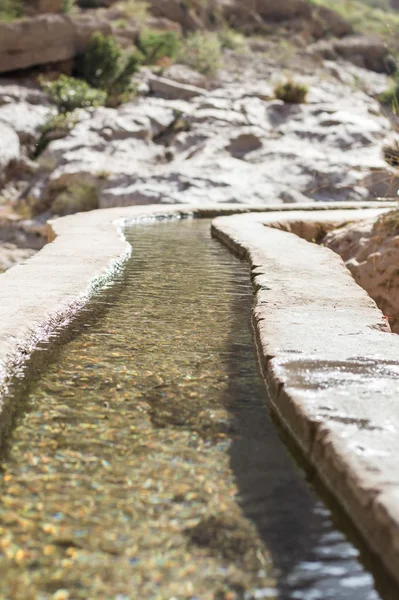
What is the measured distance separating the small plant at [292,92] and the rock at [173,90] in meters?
1.66

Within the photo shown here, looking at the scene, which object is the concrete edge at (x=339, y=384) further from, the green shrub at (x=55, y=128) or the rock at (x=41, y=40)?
the rock at (x=41, y=40)

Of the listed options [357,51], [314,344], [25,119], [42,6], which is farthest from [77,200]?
[357,51]

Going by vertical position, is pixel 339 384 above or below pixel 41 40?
above

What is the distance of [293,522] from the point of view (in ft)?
4.56

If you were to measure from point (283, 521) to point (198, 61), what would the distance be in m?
16.6

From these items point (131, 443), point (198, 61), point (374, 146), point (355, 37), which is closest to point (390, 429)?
point (131, 443)

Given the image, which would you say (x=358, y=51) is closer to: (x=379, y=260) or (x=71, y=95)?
(x=71, y=95)

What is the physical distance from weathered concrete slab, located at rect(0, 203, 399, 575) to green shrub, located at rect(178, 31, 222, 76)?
12.9m

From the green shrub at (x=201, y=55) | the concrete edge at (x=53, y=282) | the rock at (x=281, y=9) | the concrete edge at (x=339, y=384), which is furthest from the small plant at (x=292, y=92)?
the rock at (x=281, y=9)

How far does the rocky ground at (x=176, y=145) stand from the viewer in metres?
9.59

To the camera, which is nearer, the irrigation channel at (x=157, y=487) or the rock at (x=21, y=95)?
the irrigation channel at (x=157, y=487)

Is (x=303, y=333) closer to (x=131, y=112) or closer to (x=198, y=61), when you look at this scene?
(x=131, y=112)

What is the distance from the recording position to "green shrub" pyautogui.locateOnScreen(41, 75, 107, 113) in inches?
490

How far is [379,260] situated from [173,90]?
10.7 meters
